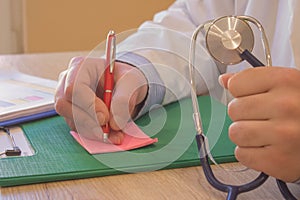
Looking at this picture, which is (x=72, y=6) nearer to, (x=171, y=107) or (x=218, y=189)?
(x=171, y=107)

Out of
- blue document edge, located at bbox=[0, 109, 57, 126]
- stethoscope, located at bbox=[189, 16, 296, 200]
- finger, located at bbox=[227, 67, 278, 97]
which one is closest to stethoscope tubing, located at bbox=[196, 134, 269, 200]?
stethoscope, located at bbox=[189, 16, 296, 200]

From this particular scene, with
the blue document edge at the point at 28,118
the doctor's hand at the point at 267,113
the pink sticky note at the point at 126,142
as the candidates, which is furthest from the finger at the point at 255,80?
the blue document edge at the point at 28,118

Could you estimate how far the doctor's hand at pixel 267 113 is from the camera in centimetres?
58

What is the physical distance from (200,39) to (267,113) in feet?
1.00

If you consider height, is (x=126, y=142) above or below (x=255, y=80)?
below

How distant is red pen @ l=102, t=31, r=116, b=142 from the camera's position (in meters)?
0.75

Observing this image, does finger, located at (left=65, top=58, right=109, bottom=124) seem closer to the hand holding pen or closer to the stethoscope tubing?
the hand holding pen

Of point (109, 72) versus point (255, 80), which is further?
point (109, 72)

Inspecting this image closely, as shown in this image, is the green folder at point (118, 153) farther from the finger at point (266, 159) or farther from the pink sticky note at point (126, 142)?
the finger at point (266, 159)

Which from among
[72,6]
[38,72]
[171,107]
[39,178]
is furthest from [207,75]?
[72,6]

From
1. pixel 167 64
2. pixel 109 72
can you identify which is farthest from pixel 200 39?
pixel 109 72

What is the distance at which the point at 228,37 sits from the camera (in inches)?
23.2

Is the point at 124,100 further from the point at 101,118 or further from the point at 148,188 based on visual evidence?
the point at 148,188

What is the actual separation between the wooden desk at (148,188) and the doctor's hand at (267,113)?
2.7 inches
